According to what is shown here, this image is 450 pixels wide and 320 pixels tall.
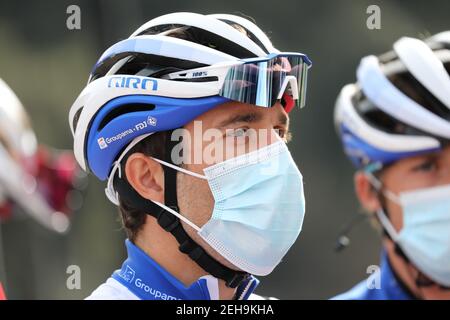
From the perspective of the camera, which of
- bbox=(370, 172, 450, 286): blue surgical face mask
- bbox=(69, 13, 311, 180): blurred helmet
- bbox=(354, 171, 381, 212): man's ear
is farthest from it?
bbox=(354, 171, 381, 212): man's ear

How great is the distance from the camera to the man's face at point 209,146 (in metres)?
3.50

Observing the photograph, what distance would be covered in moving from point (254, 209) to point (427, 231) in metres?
0.80

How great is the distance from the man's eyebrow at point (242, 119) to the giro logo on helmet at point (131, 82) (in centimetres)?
30

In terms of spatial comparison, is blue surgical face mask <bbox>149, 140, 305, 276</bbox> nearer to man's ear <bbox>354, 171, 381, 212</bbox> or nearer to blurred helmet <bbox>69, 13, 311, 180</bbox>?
blurred helmet <bbox>69, 13, 311, 180</bbox>

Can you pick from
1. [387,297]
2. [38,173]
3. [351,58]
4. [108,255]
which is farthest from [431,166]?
[38,173]

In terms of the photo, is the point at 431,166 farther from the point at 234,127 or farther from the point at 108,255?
the point at 108,255

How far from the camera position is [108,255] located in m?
6.81

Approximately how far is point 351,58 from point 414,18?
0.51 metres

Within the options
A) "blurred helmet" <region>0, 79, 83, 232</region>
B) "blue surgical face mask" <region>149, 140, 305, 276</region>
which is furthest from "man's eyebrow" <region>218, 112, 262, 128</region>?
"blurred helmet" <region>0, 79, 83, 232</region>

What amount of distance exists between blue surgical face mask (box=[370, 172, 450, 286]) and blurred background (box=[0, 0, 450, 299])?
1.89 m

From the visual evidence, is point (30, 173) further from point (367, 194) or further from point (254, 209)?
point (254, 209)

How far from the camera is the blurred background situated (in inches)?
244

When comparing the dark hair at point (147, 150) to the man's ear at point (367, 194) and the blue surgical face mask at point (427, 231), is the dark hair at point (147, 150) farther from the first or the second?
the blue surgical face mask at point (427, 231)

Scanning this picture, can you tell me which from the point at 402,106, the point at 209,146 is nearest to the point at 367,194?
the point at 402,106
